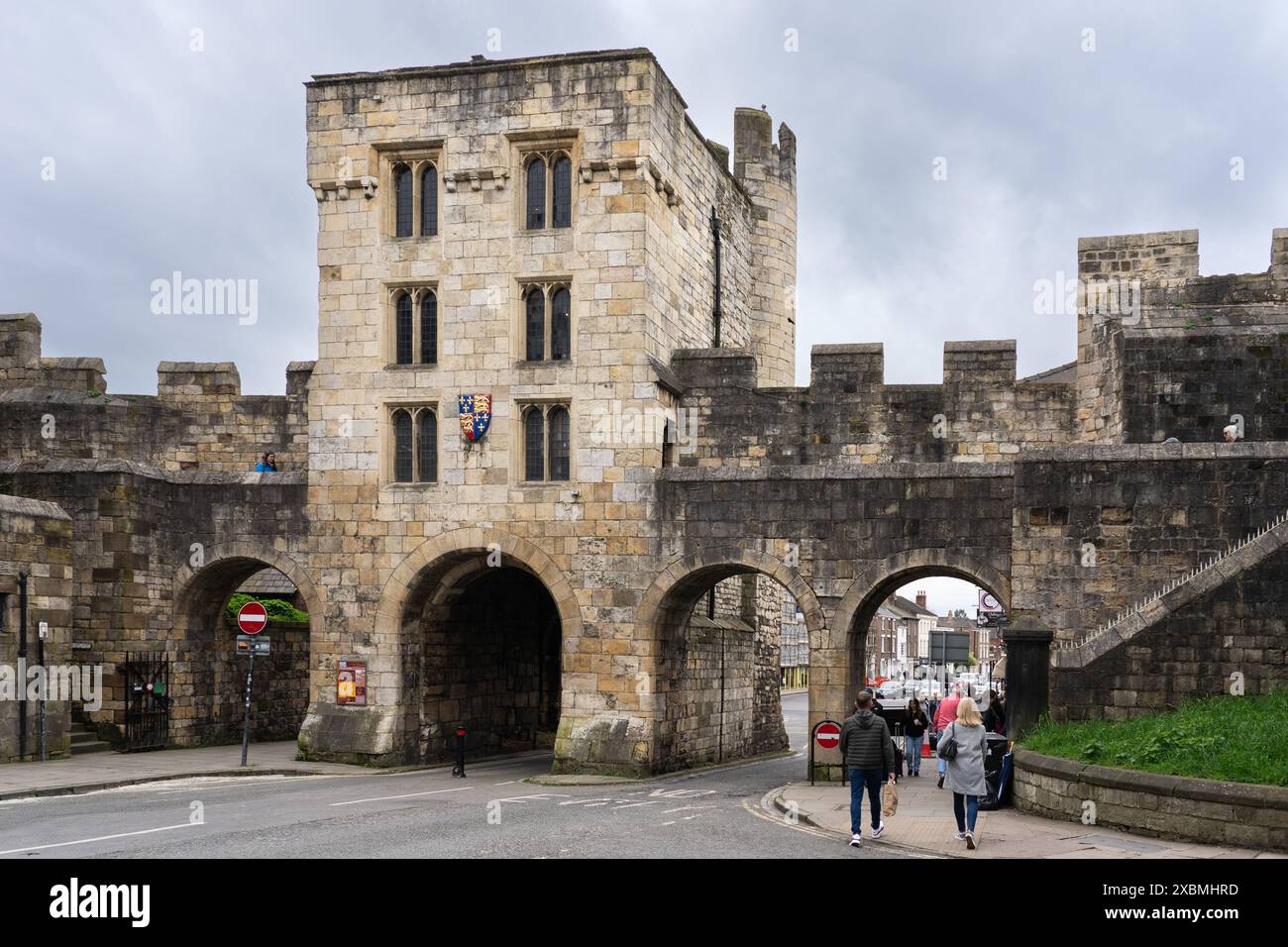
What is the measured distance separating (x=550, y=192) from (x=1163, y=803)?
1575 cm

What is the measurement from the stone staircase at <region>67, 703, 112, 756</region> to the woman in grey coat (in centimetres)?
1682

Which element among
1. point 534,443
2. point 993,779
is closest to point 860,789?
point 993,779

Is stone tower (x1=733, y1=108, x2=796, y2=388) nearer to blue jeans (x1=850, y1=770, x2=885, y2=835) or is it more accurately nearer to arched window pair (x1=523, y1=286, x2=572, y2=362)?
arched window pair (x1=523, y1=286, x2=572, y2=362)

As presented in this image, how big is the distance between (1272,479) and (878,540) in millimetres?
6195

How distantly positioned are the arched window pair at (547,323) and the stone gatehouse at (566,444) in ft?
0.18

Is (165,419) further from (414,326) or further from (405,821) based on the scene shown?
(405,821)

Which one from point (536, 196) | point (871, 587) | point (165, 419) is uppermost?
point (536, 196)

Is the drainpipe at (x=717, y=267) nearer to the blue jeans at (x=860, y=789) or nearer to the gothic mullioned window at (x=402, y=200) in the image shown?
the gothic mullioned window at (x=402, y=200)

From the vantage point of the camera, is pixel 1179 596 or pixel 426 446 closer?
pixel 1179 596

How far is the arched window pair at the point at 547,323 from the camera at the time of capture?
25.9m

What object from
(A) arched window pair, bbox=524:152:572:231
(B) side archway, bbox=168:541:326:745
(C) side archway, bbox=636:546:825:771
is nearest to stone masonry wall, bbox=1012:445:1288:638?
(C) side archway, bbox=636:546:825:771

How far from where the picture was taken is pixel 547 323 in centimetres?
2588

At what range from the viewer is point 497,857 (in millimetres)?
13703

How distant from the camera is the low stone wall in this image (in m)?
13.6
